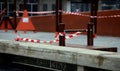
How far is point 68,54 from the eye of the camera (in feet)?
33.0

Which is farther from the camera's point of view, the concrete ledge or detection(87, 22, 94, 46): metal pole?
detection(87, 22, 94, 46): metal pole

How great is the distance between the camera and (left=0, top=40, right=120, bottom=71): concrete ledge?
29.8 ft

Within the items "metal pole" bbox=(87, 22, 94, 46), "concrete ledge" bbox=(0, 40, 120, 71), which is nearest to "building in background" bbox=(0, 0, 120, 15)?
"concrete ledge" bbox=(0, 40, 120, 71)

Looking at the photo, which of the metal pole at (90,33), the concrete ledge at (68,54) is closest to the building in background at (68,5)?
the concrete ledge at (68,54)

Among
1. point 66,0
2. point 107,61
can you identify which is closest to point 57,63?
point 107,61

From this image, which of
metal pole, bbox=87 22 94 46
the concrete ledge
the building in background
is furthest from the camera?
the building in background

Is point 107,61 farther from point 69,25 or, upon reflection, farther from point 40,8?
point 40,8

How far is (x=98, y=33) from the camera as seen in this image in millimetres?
18219

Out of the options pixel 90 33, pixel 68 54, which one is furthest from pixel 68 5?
pixel 68 54

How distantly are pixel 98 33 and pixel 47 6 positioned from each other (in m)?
28.6

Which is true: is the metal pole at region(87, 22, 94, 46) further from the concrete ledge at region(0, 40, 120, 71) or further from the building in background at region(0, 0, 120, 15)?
the building in background at region(0, 0, 120, 15)

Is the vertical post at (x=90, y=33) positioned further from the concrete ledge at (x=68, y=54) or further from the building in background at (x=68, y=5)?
the building in background at (x=68, y=5)

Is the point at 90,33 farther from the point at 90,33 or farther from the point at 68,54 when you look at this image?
the point at 68,54

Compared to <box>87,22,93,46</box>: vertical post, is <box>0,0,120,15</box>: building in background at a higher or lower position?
lower
